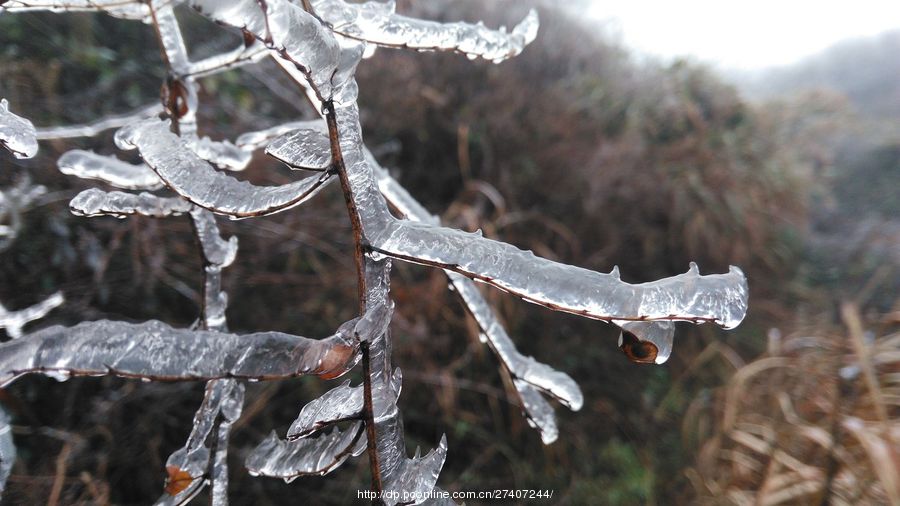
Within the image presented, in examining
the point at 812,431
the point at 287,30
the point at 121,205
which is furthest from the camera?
the point at 812,431

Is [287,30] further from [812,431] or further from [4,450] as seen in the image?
[812,431]

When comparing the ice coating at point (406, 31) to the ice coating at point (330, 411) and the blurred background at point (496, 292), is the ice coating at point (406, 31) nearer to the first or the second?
the ice coating at point (330, 411)

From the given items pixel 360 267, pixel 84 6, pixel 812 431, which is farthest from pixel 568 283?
pixel 812 431

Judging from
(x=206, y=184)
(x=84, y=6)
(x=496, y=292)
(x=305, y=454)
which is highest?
(x=496, y=292)

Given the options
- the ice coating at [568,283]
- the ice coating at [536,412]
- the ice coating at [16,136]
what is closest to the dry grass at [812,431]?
the ice coating at [536,412]

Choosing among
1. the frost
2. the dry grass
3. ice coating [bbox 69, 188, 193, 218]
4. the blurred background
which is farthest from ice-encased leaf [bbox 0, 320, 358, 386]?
the dry grass
